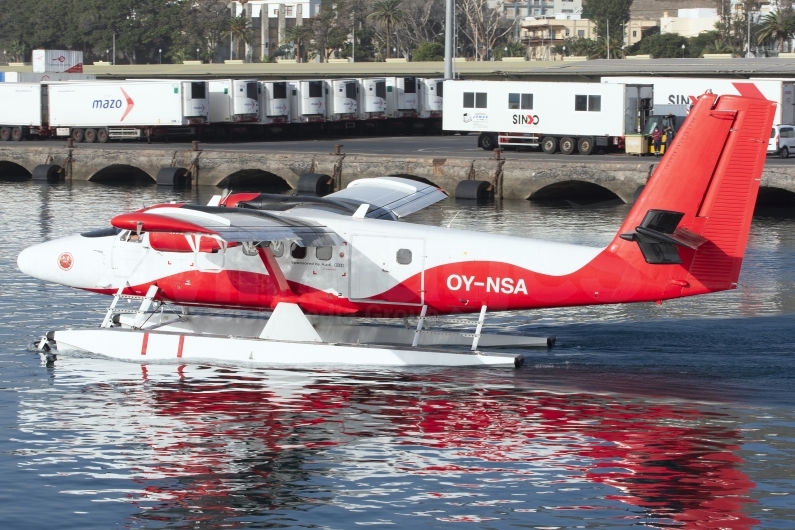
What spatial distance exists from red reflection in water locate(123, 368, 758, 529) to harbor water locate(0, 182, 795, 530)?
0.16 ft

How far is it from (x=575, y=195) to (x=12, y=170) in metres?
35.9

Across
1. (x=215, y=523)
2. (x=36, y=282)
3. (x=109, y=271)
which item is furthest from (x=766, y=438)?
(x=36, y=282)

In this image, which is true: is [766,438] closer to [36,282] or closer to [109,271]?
[109,271]

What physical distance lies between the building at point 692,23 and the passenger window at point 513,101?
427ft

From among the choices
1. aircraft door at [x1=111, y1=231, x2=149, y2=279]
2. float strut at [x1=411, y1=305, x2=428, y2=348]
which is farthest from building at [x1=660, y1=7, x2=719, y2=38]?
aircraft door at [x1=111, y1=231, x2=149, y2=279]

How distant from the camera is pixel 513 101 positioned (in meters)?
67.3

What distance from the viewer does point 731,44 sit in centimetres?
16138

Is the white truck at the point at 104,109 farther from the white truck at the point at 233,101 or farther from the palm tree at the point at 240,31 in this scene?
the palm tree at the point at 240,31

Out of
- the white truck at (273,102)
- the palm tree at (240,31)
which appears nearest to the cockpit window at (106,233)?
the white truck at (273,102)

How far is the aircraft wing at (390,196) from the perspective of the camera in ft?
87.9

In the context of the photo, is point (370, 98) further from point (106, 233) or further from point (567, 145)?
point (106, 233)

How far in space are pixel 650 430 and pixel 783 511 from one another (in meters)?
3.74

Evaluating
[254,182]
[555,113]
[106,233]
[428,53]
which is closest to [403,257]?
[106,233]

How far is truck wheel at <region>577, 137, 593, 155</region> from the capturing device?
213ft
